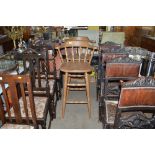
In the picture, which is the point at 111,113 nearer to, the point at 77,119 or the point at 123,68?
the point at 123,68

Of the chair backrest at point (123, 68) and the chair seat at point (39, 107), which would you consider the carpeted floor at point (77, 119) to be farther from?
the chair backrest at point (123, 68)

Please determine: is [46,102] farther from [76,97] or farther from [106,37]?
[106,37]

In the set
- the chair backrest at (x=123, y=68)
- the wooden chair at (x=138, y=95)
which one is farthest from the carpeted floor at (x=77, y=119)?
the wooden chair at (x=138, y=95)

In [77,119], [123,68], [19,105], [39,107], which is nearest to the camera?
[19,105]

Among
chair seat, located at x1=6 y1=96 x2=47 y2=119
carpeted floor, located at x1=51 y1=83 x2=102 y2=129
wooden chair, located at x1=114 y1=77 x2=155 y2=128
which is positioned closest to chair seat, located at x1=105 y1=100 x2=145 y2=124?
wooden chair, located at x1=114 y1=77 x2=155 y2=128

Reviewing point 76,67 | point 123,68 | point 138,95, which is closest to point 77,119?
point 76,67

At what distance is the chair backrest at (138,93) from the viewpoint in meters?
1.09

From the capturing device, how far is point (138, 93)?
112 centimetres

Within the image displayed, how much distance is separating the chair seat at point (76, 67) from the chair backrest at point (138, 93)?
95 cm

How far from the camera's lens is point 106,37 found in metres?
3.16

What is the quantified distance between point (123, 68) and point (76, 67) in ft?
2.21
